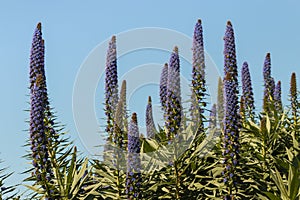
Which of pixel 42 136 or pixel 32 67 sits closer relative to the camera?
pixel 42 136

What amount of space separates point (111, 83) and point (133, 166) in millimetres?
1611

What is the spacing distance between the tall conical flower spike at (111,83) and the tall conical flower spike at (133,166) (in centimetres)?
130

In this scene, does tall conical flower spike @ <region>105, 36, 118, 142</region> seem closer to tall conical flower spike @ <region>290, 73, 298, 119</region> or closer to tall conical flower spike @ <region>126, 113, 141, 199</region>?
tall conical flower spike @ <region>126, 113, 141, 199</region>

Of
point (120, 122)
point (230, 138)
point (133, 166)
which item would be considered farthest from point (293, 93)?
point (133, 166)

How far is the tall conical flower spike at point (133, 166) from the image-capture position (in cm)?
497

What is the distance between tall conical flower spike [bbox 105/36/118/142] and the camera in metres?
→ 6.40

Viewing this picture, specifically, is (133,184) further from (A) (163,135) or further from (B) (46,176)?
(A) (163,135)

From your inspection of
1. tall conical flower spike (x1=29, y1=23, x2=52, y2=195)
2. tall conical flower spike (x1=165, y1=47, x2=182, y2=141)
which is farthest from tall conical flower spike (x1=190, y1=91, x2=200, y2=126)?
tall conical flower spike (x1=29, y1=23, x2=52, y2=195)

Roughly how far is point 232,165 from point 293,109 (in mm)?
3424

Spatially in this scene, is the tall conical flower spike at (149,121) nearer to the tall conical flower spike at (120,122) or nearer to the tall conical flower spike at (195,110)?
the tall conical flower spike at (195,110)

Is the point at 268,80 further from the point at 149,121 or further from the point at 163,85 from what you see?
the point at 163,85

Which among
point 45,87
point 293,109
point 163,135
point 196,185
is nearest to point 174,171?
point 196,185

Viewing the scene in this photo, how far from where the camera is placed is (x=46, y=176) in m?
5.48

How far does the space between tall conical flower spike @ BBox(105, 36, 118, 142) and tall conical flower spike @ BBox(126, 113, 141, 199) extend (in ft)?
4.27
